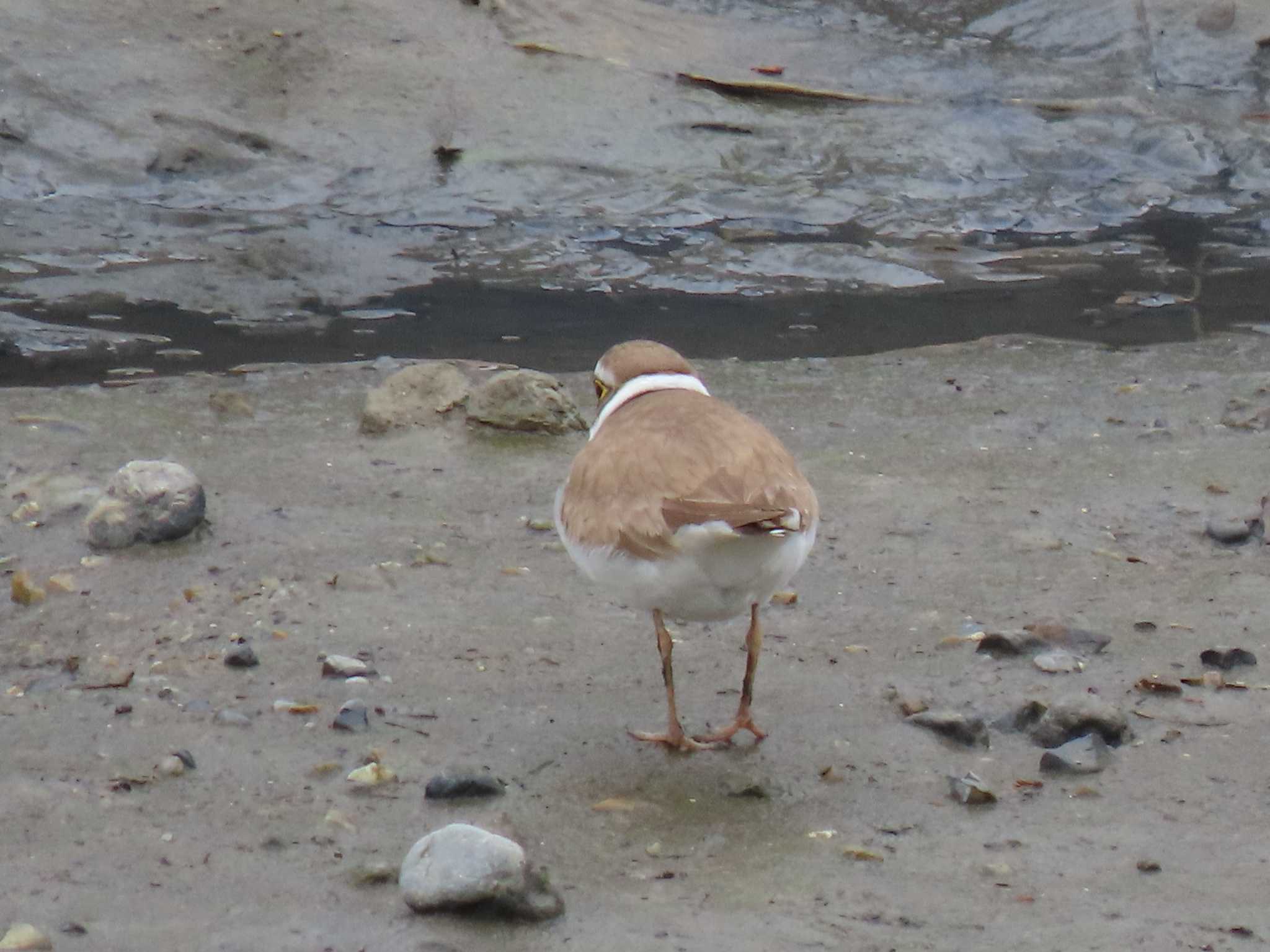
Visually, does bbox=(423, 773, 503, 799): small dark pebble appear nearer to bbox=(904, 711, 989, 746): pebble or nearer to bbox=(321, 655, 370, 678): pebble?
bbox=(321, 655, 370, 678): pebble

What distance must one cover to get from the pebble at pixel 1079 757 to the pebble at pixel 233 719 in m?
1.64

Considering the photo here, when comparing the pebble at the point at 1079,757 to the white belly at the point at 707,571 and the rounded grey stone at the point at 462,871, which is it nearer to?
the white belly at the point at 707,571

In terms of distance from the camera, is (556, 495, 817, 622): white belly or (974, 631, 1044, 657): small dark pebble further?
(974, 631, 1044, 657): small dark pebble

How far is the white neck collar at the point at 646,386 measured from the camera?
14.1 ft

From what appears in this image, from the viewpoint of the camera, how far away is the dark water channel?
6.89m

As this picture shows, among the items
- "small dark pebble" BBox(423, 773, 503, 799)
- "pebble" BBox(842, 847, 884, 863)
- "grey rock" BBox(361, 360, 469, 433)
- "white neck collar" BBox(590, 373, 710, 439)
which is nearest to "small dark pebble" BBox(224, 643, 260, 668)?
"small dark pebble" BBox(423, 773, 503, 799)

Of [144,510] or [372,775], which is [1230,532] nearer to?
[372,775]

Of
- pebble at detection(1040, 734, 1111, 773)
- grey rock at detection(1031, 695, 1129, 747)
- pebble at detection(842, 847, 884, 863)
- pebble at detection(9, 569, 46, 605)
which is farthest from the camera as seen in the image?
pebble at detection(9, 569, 46, 605)

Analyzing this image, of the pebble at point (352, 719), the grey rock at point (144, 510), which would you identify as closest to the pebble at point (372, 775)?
the pebble at point (352, 719)

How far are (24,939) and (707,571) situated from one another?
1.41 metres

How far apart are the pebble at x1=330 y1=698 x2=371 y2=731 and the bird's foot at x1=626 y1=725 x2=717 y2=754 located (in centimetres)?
57

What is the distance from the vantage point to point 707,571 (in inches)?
130

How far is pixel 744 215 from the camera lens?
29.4ft

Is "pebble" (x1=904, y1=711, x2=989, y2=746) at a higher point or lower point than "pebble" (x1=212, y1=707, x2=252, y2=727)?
higher
